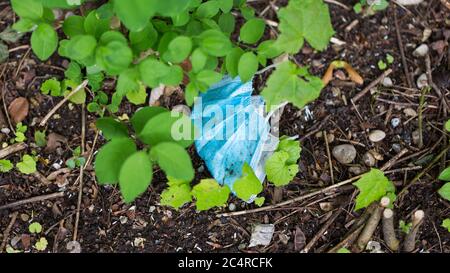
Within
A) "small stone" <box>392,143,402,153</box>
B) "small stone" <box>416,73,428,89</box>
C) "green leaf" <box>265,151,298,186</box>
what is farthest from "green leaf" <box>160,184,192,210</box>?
"small stone" <box>416,73,428,89</box>

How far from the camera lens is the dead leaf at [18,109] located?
1.80 meters

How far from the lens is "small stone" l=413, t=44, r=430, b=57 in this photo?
6.32 feet

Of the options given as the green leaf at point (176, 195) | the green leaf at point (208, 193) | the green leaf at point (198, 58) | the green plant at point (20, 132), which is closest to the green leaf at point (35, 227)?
the green plant at point (20, 132)

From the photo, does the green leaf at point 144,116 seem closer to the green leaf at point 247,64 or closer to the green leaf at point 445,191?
the green leaf at point 247,64

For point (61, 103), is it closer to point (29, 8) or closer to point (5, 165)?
point (5, 165)

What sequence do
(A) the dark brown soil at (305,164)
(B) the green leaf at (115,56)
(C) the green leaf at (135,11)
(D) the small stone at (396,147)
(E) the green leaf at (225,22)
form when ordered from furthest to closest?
1. (D) the small stone at (396,147)
2. (A) the dark brown soil at (305,164)
3. (E) the green leaf at (225,22)
4. (B) the green leaf at (115,56)
5. (C) the green leaf at (135,11)

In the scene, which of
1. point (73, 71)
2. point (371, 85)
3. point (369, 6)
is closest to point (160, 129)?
point (73, 71)

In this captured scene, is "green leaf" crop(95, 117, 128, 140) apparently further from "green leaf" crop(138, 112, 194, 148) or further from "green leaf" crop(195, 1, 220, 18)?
"green leaf" crop(195, 1, 220, 18)

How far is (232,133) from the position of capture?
171 cm

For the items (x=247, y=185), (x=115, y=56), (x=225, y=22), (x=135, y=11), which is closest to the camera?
(x=135, y=11)

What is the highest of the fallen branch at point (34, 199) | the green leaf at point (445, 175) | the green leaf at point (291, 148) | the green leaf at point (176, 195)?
the green leaf at point (291, 148)

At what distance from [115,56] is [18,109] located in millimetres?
742

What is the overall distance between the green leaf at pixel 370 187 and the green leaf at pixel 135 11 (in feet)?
3.09
